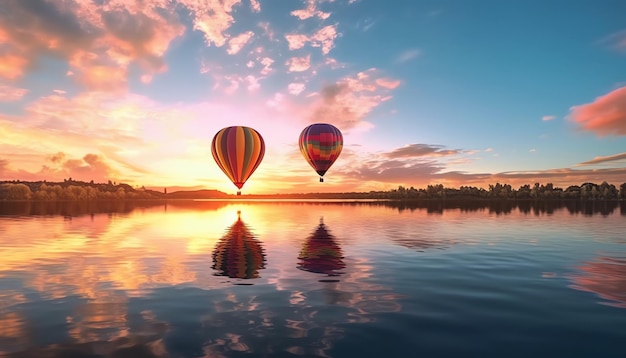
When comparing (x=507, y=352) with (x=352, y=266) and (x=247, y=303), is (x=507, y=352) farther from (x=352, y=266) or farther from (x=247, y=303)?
(x=352, y=266)

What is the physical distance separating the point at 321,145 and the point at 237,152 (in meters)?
19.4

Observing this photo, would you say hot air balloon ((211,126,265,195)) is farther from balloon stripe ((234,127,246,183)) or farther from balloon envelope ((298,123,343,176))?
balloon envelope ((298,123,343,176))

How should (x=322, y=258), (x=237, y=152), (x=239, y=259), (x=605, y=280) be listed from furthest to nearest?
(x=237, y=152), (x=322, y=258), (x=239, y=259), (x=605, y=280)

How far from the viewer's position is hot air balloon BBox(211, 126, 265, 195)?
252 ft

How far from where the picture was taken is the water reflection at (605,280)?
16.4 m

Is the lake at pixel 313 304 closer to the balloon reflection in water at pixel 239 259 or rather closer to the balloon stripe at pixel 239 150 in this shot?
the balloon reflection in water at pixel 239 259

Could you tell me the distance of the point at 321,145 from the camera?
3383 inches

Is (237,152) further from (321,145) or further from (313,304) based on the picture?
(313,304)

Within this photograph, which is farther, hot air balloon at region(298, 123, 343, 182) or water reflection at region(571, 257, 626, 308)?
hot air balloon at region(298, 123, 343, 182)

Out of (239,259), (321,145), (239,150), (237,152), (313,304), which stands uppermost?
(321,145)

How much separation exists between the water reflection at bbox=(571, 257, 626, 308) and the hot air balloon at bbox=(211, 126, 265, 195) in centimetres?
6154

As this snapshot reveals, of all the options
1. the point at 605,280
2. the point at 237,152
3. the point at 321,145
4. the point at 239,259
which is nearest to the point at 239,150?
the point at 237,152

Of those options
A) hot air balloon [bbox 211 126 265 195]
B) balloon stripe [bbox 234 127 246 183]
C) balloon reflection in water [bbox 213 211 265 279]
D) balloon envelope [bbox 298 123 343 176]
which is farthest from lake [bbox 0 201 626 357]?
balloon envelope [bbox 298 123 343 176]

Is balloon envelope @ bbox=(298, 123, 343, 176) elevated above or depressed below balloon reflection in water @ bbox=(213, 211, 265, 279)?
above
